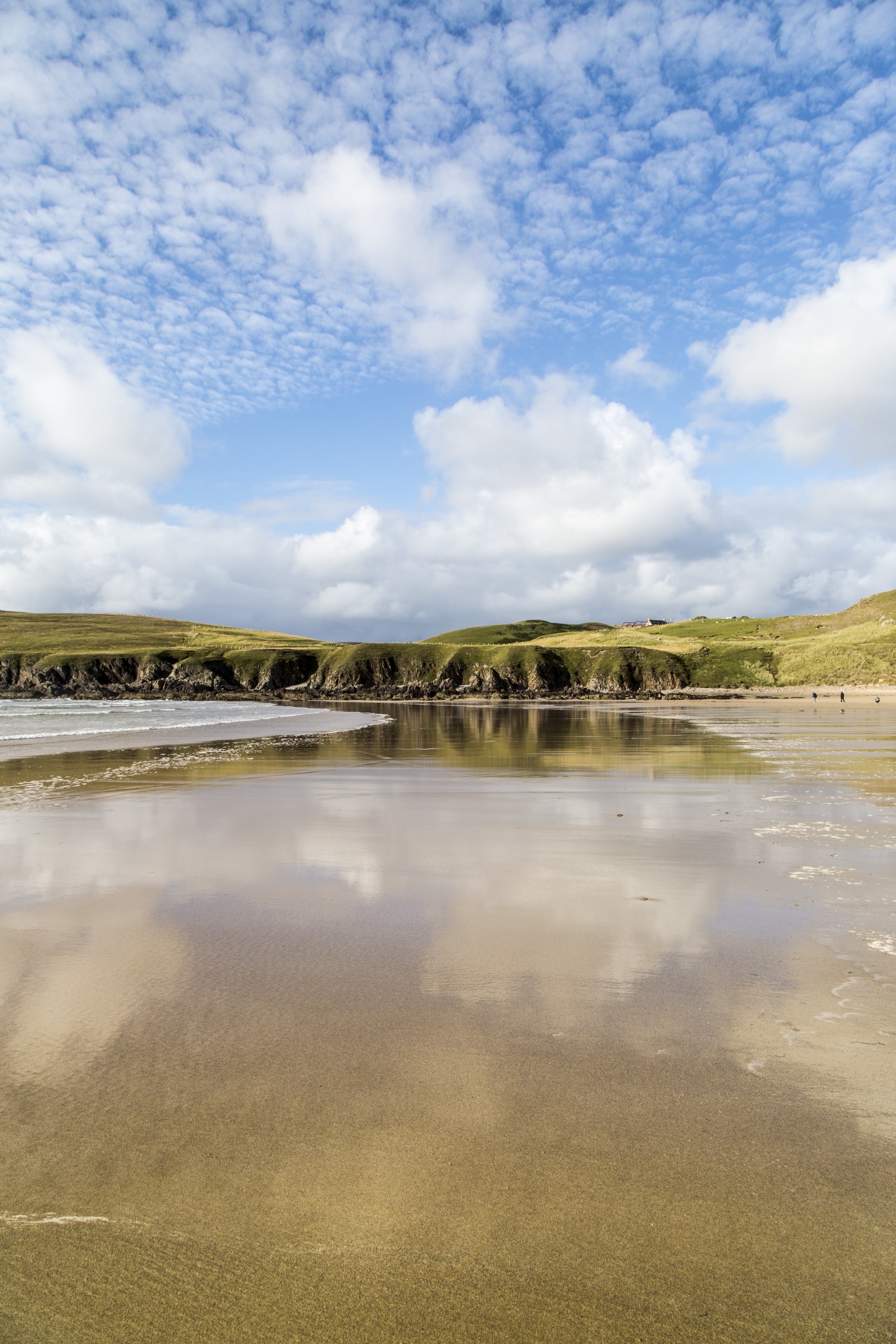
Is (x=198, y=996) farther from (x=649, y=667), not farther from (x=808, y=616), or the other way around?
(x=808, y=616)

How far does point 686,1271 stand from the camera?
296 centimetres

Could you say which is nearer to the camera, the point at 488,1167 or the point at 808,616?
the point at 488,1167

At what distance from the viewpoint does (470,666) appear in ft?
370

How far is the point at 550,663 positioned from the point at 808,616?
54837mm

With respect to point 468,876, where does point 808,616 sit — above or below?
above

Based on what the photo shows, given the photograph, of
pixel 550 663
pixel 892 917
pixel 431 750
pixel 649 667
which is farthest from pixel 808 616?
pixel 892 917

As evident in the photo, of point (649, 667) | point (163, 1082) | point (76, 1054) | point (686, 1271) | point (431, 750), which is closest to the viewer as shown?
point (686, 1271)

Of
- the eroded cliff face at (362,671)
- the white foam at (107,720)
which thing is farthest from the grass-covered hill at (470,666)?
the white foam at (107,720)

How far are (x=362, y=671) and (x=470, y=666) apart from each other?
17264mm

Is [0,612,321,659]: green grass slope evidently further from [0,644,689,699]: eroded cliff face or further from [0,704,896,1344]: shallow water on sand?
[0,704,896,1344]: shallow water on sand

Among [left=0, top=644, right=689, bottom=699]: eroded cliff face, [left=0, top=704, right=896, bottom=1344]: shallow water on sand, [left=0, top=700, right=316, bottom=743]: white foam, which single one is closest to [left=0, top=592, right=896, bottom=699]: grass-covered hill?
[left=0, top=644, right=689, bottom=699]: eroded cliff face

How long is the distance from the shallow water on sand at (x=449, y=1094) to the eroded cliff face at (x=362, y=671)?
9671 centimetres

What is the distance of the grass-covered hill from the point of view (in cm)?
10312

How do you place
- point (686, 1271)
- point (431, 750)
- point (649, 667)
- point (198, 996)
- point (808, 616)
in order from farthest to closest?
point (808, 616) < point (649, 667) < point (431, 750) < point (198, 996) < point (686, 1271)
